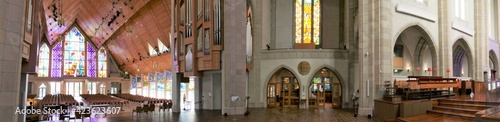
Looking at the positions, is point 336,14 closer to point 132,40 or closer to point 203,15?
point 203,15

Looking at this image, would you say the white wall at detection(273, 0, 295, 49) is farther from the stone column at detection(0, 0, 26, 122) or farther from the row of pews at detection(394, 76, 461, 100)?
the stone column at detection(0, 0, 26, 122)

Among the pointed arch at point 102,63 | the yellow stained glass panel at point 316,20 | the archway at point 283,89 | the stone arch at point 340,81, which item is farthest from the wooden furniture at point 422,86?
the pointed arch at point 102,63

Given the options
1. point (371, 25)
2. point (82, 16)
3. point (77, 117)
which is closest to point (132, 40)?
point (82, 16)

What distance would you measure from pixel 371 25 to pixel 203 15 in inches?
282

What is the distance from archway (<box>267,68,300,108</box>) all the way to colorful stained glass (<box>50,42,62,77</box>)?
98.1ft

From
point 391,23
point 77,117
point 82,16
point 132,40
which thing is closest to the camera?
point 77,117

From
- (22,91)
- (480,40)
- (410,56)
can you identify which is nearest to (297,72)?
(410,56)

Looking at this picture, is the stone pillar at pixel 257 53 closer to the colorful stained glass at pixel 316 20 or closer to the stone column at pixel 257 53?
the stone column at pixel 257 53

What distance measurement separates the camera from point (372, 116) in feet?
52.3

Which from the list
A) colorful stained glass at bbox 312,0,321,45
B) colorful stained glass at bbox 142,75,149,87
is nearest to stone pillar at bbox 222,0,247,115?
colorful stained glass at bbox 312,0,321,45

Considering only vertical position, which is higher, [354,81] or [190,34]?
[190,34]

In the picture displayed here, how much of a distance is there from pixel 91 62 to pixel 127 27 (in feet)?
59.8

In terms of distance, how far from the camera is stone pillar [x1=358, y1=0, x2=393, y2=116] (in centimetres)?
1639

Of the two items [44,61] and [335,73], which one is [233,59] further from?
[44,61]
